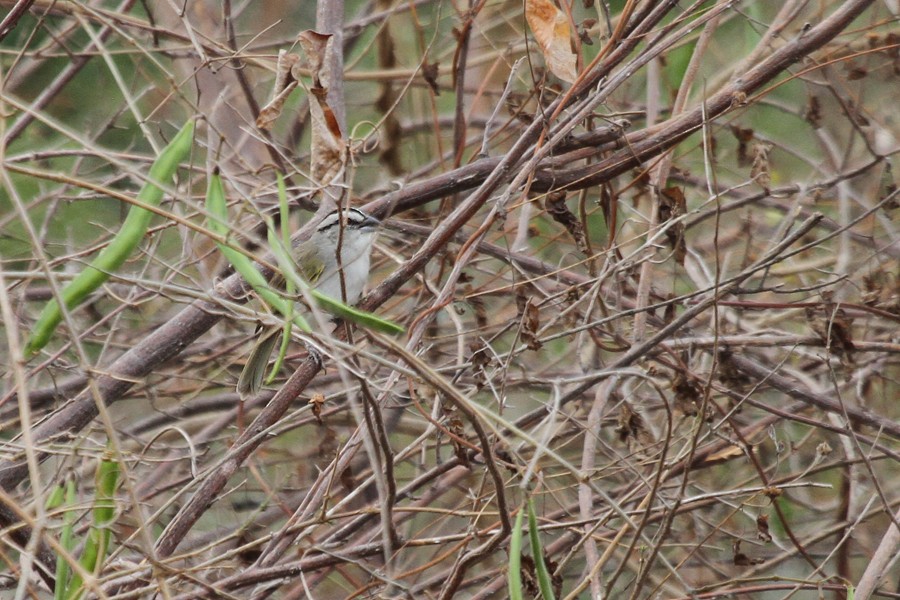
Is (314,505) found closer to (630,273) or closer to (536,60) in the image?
(630,273)

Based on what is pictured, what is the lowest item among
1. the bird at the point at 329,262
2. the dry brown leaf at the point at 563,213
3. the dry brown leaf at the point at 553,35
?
the bird at the point at 329,262

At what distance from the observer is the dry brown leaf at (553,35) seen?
2945 mm

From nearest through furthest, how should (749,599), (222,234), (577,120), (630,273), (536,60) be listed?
1. (222,234)
2. (577,120)
3. (630,273)
4. (749,599)
5. (536,60)

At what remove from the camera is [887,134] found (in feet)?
17.8

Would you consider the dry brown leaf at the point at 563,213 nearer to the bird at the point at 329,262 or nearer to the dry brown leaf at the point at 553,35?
the dry brown leaf at the point at 553,35

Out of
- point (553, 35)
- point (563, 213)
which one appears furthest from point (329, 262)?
point (553, 35)

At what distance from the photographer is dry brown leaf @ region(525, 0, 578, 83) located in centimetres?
295

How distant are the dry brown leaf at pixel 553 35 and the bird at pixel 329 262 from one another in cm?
86

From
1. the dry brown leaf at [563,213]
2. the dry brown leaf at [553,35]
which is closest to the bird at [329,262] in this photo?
the dry brown leaf at [563,213]

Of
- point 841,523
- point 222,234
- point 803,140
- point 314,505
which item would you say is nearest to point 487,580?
point 314,505

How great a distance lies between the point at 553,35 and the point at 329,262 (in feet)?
6.95

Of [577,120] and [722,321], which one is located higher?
[577,120]

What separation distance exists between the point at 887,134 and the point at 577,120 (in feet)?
10.7

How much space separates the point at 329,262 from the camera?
15.7 feet
